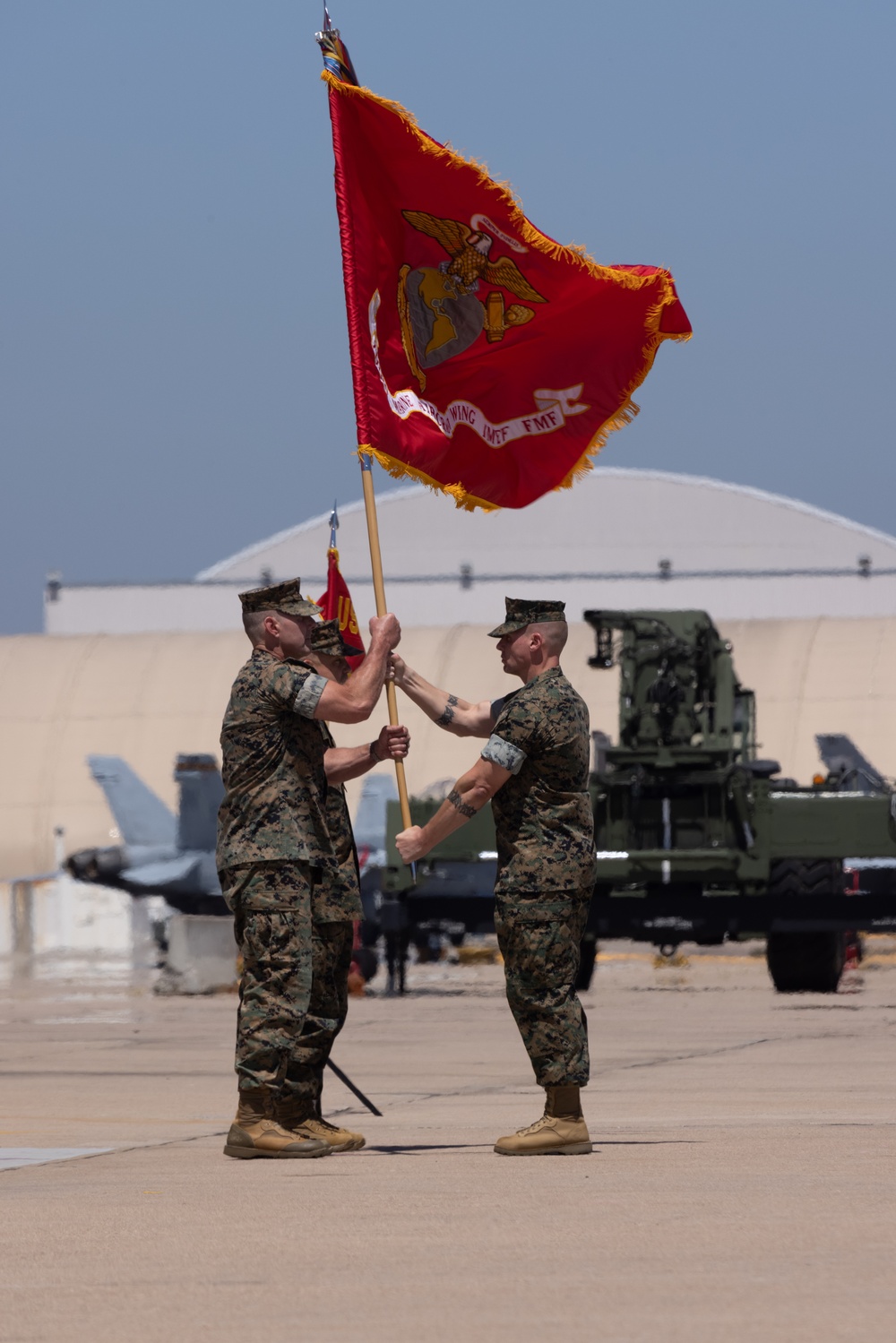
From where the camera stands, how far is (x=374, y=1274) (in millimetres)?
→ 5188

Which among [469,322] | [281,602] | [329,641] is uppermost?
[469,322]

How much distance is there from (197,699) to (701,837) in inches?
1291

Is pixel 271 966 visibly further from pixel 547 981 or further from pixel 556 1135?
pixel 556 1135

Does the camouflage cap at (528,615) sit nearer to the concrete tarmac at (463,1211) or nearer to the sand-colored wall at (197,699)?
the concrete tarmac at (463,1211)

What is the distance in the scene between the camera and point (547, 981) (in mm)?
7766

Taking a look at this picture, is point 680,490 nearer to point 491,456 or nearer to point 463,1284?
point 491,456

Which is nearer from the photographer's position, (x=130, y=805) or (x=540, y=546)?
(x=130, y=805)

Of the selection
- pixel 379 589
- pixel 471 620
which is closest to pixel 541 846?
pixel 379 589

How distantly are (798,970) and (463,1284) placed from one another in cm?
1725

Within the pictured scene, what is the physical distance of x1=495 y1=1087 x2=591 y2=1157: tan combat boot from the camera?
25.5 ft

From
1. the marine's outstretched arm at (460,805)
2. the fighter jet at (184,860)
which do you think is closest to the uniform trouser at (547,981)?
the marine's outstretched arm at (460,805)

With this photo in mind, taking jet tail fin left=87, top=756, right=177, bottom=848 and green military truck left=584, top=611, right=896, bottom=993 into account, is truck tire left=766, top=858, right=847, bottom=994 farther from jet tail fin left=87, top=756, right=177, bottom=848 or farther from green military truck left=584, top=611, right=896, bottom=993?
jet tail fin left=87, top=756, right=177, bottom=848

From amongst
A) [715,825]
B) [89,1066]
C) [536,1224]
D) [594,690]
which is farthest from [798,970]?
[594,690]

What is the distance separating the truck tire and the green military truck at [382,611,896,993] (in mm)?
17
